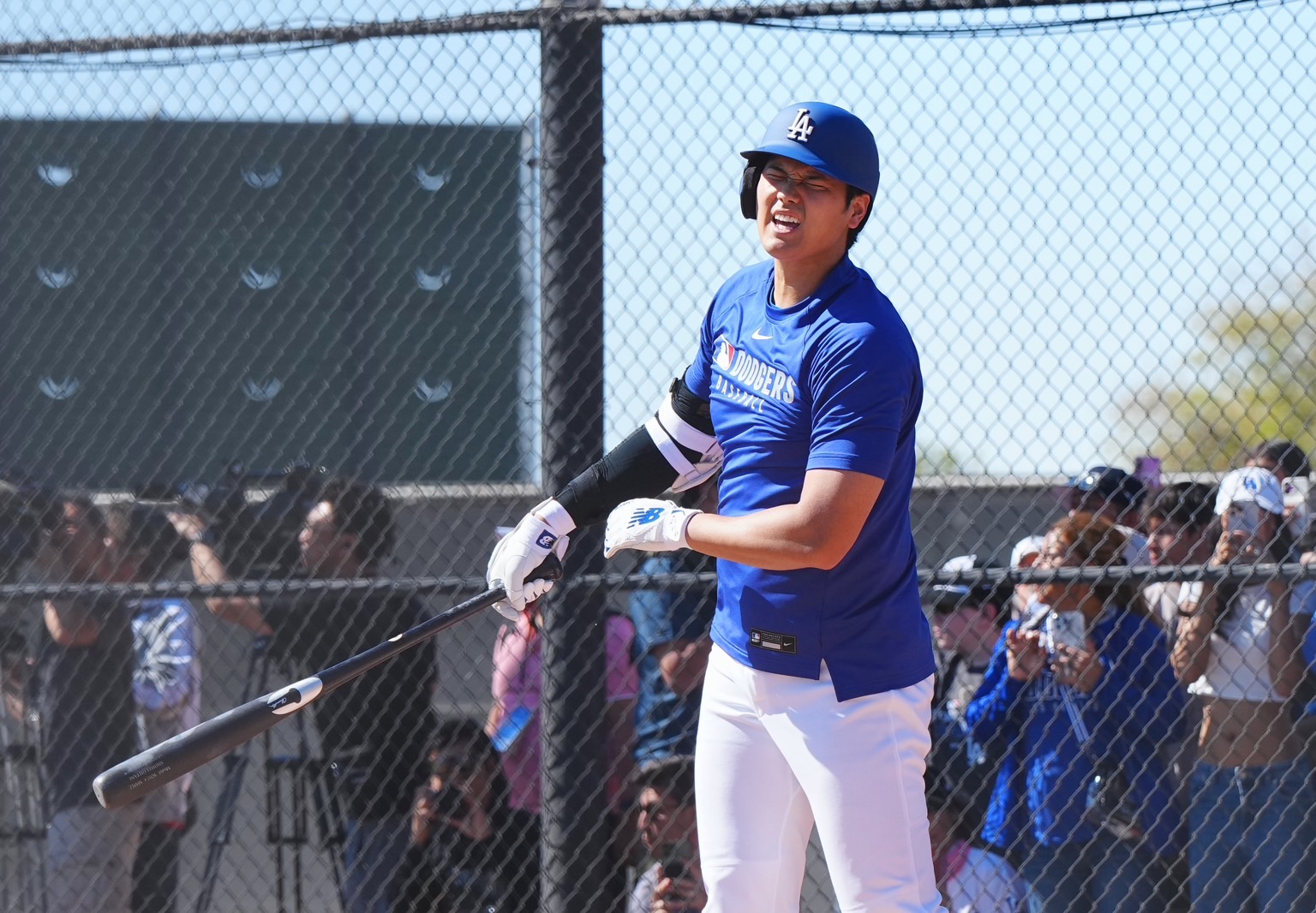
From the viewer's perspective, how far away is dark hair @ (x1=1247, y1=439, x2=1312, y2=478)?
4297mm

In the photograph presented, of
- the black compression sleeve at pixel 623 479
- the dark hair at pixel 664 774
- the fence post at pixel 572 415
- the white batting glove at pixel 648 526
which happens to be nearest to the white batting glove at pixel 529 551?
the black compression sleeve at pixel 623 479

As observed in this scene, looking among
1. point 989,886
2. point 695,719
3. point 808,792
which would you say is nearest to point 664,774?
point 695,719

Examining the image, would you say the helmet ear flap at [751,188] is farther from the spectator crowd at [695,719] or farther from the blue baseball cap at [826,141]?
the spectator crowd at [695,719]

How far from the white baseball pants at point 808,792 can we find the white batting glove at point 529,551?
1.56 ft

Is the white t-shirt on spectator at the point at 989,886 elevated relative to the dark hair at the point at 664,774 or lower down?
Result: elevated

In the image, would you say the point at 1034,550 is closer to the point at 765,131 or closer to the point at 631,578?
the point at 631,578

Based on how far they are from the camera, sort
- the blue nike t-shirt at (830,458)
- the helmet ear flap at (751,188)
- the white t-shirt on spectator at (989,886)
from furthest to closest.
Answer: the white t-shirt on spectator at (989,886) < the helmet ear flap at (751,188) < the blue nike t-shirt at (830,458)

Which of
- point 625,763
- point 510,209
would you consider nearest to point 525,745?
point 625,763

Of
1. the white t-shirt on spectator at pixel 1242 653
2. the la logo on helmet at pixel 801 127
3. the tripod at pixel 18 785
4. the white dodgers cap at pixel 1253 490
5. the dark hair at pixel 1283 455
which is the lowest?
the tripod at pixel 18 785

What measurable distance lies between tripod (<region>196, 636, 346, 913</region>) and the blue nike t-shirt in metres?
2.01

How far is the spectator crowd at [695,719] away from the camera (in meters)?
3.82

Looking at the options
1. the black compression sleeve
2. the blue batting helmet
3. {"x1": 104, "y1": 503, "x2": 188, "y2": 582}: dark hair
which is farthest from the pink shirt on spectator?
the blue batting helmet

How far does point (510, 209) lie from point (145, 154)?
1.18 meters

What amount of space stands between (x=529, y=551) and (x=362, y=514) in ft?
4.61
